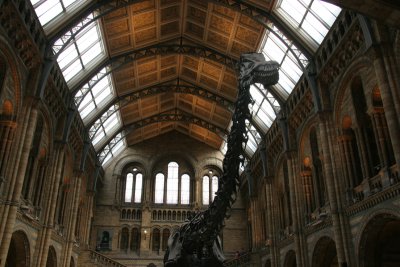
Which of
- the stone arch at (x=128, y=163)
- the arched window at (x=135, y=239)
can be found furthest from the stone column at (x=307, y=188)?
the stone arch at (x=128, y=163)

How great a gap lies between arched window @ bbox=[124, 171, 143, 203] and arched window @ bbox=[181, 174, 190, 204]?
12.8ft

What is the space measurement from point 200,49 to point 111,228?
59.3 ft

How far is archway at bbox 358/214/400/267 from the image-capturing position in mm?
14141

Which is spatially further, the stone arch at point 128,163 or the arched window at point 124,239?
the stone arch at point 128,163

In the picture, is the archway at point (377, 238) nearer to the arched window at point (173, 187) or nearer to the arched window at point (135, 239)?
the arched window at point (173, 187)

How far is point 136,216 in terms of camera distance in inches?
1359

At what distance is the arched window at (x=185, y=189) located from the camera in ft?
118

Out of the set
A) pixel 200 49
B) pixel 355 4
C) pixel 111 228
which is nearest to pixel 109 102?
pixel 200 49

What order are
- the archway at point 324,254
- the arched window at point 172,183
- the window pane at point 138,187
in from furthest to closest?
the arched window at point 172,183 < the window pane at point 138,187 < the archway at point 324,254

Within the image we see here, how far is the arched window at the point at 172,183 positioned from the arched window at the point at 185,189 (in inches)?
22.6

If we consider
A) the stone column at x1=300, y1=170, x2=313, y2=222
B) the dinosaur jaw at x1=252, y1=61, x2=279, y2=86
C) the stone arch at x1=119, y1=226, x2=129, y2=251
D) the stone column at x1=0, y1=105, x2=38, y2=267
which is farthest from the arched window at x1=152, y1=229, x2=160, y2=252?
the dinosaur jaw at x1=252, y1=61, x2=279, y2=86

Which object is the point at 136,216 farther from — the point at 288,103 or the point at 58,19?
the point at 58,19

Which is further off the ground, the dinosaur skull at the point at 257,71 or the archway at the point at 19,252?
the dinosaur skull at the point at 257,71

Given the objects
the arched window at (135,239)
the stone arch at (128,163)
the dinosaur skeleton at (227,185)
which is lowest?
the dinosaur skeleton at (227,185)
